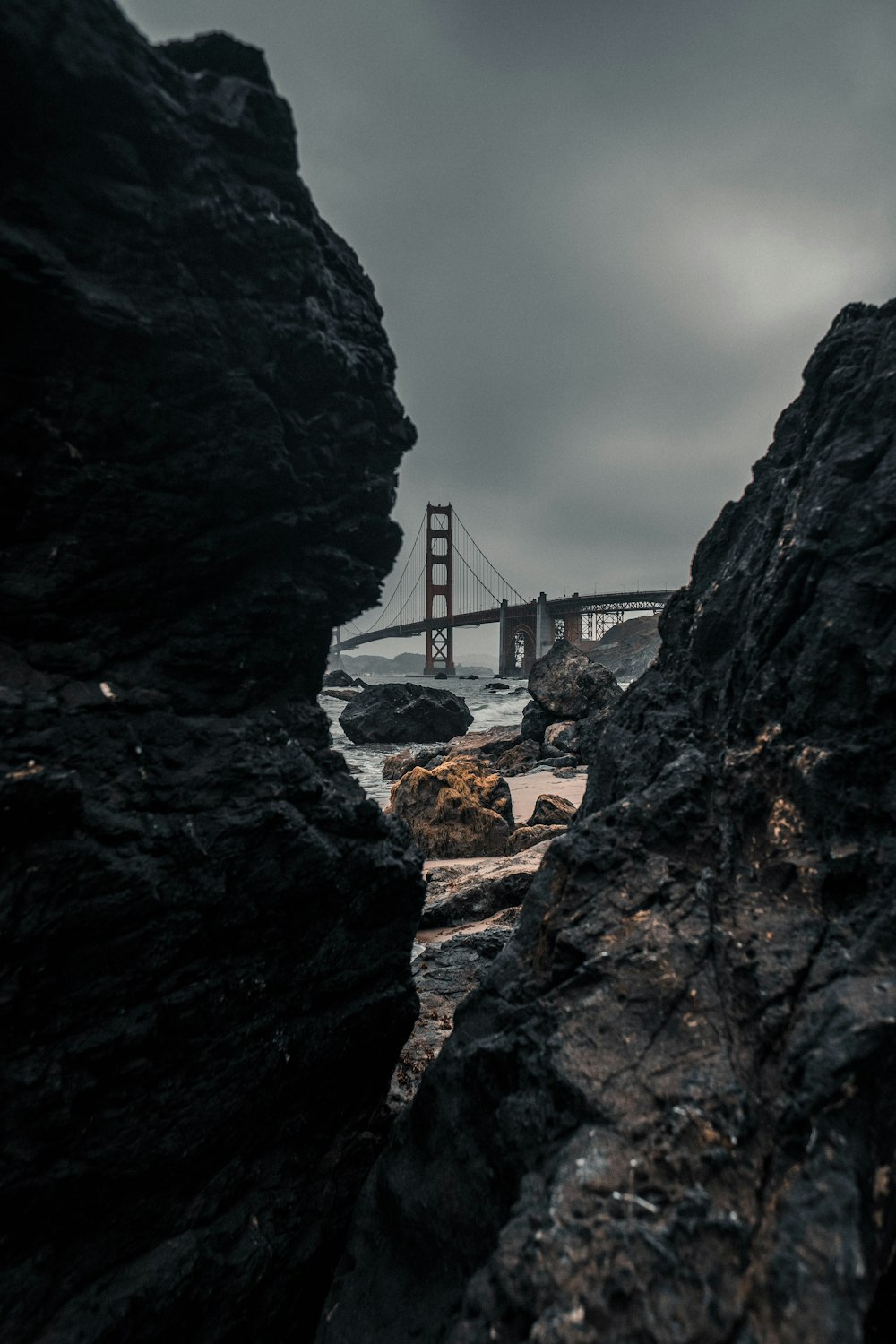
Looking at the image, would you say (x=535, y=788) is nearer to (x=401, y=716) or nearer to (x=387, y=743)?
(x=387, y=743)

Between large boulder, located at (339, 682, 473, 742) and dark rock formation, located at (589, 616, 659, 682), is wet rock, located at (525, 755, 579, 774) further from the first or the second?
dark rock formation, located at (589, 616, 659, 682)

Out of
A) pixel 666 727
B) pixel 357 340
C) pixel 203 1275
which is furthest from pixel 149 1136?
pixel 357 340

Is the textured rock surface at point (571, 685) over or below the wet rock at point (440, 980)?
over

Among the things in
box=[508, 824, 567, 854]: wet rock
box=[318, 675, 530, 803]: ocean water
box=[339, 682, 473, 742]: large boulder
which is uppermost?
box=[508, 824, 567, 854]: wet rock

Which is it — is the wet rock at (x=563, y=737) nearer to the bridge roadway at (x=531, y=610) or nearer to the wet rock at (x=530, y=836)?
the wet rock at (x=530, y=836)

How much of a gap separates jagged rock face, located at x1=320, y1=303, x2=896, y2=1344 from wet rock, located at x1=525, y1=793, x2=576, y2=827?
5249 millimetres

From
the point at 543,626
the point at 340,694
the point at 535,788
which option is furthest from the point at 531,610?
the point at 535,788

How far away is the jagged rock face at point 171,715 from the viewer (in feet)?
6.26

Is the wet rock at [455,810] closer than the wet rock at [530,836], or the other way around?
the wet rock at [530,836]

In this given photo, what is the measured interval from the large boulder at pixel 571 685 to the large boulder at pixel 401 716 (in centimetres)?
523

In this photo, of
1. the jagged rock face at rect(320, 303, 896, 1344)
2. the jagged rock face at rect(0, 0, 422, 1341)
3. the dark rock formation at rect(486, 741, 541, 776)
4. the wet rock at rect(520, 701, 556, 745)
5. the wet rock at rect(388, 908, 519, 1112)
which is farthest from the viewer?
the wet rock at rect(520, 701, 556, 745)

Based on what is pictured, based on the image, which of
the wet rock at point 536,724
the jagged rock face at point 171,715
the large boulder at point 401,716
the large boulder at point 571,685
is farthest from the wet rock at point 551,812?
the large boulder at point 401,716

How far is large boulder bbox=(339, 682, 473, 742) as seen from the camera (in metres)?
21.0

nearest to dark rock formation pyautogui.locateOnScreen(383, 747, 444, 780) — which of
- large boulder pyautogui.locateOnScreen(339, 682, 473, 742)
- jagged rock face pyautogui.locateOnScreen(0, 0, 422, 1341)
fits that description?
large boulder pyautogui.locateOnScreen(339, 682, 473, 742)
